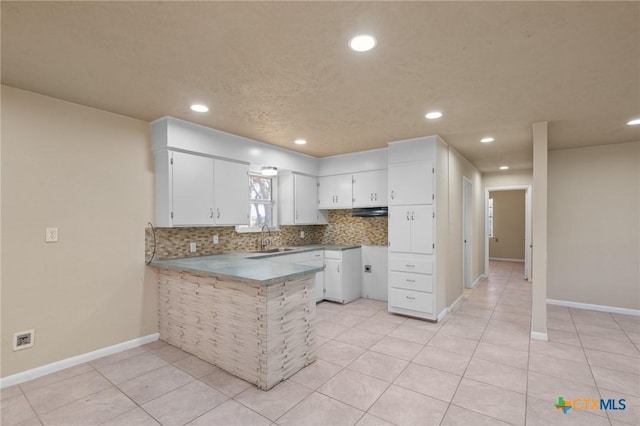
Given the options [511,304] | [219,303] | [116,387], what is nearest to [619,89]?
[511,304]

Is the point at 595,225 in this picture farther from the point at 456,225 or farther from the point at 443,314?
the point at 443,314

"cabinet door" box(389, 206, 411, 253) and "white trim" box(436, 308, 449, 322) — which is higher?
"cabinet door" box(389, 206, 411, 253)

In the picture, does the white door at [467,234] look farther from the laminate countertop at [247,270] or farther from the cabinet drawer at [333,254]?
the laminate countertop at [247,270]

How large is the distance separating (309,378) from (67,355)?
2.21m

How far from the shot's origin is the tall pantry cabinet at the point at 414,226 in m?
3.93

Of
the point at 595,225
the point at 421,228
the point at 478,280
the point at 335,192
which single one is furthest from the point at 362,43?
the point at 478,280

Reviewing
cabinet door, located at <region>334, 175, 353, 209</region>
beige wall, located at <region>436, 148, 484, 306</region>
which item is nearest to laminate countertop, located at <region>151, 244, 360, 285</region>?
cabinet door, located at <region>334, 175, 353, 209</region>

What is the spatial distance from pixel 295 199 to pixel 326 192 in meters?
0.64

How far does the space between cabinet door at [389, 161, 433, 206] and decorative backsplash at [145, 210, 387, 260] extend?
983mm

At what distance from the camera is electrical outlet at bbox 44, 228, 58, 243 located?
267 cm

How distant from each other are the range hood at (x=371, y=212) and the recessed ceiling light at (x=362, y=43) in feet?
10.3

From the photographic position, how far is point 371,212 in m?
4.92

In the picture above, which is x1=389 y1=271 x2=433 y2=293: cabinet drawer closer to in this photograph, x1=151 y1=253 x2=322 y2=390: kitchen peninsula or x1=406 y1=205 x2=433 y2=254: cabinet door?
x1=406 y1=205 x2=433 y2=254: cabinet door

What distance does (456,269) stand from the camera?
188 inches
